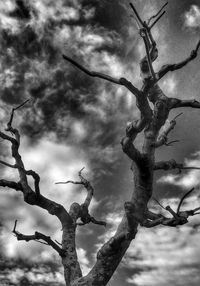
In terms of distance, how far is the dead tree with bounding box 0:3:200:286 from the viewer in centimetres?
601

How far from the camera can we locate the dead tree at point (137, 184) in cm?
601

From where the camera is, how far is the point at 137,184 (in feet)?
22.9

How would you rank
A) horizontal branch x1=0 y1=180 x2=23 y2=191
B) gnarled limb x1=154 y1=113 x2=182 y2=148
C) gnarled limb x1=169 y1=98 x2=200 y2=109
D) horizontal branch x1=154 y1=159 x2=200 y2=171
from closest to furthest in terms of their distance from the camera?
gnarled limb x1=169 y1=98 x2=200 y2=109 < horizontal branch x1=154 y1=159 x2=200 y2=171 < gnarled limb x1=154 y1=113 x2=182 y2=148 < horizontal branch x1=0 y1=180 x2=23 y2=191

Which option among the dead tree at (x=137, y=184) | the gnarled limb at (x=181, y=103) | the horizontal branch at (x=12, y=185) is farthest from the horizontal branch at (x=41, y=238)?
the gnarled limb at (x=181, y=103)

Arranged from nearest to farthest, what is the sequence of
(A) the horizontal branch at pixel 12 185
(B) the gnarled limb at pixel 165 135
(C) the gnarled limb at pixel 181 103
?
1. (C) the gnarled limb at pixel 181 103
2. (B) the gnarled limb at pixel 165 135
3. (A) the horizontal branch at pixel 12 185

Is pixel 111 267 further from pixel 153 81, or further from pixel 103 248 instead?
pixel 153 81

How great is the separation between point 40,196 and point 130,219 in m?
3.03

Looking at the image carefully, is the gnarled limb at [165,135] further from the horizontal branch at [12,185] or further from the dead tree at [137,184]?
the horizontal branch at [12,185]

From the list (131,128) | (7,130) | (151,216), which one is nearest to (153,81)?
(131,128)

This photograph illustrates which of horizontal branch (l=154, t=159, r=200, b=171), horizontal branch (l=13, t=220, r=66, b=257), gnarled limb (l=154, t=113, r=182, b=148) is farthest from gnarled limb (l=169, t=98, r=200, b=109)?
horizontal branch (l=13, t=220, r=66, b=257)

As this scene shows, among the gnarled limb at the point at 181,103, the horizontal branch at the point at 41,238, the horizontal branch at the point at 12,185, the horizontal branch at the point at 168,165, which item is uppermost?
the horizontal branch at the point at 12,185

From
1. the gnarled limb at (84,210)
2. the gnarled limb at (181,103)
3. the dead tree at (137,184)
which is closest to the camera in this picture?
the dead tree at (137,184)

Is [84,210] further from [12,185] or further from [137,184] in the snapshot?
[137,184]

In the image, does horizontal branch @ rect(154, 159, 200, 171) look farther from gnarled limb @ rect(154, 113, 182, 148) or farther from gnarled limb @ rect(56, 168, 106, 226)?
gnarled limb @ rect(56, 168, 106, 226)
